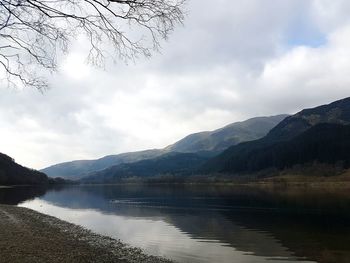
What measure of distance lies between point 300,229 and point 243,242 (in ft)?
40.7

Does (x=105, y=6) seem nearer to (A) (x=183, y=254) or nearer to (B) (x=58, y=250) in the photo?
(B) (x=58, y=250)

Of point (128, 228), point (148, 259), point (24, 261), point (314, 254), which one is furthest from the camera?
point (128, 228)

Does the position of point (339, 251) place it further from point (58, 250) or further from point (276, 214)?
point (276, 214)

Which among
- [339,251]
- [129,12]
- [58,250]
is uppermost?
[129,12]

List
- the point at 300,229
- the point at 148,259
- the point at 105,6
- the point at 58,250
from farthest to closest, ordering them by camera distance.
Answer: the point at 300,229 < the point at 148,259 < the point at 58,250 < the point at 105,6

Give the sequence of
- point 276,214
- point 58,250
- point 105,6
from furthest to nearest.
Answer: point 276,214, point 58,250, point 105,6

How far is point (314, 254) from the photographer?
35531mm

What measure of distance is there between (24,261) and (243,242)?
27.4m

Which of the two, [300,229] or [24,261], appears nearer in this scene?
[24,261]

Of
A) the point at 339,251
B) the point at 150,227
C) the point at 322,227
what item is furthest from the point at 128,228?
the point at 339,251

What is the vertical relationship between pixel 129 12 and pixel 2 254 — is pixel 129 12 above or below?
above

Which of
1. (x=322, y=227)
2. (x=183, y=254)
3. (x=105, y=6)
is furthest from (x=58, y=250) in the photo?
(x=322, y=227)

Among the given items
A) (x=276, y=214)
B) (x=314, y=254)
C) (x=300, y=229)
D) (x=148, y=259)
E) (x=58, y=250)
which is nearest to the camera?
(x=58, y=250)

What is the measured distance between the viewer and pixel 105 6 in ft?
34.4
